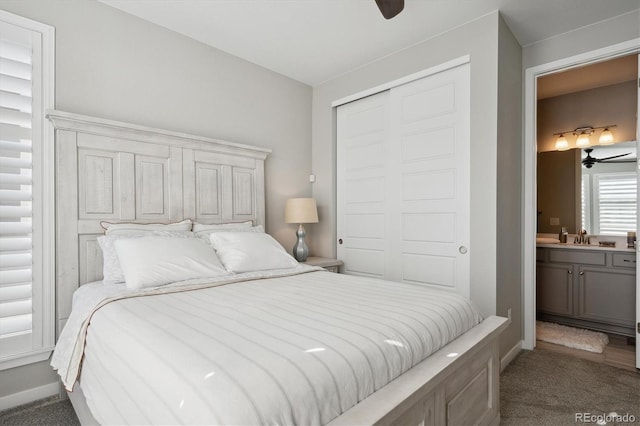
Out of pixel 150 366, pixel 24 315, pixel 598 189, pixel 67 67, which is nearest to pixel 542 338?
pixel 598 189

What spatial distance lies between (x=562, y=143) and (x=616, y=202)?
2.83 ft

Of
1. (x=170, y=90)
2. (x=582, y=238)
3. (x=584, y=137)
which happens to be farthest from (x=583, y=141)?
(x=170, y=90)

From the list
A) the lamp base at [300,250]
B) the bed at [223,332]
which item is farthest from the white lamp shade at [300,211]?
the bed at [223,332]

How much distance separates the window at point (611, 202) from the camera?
142 inches

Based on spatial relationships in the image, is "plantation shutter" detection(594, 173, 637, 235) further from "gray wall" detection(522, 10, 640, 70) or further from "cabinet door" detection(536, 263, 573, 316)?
"gray wall" detection(522, 10, 640, 70)

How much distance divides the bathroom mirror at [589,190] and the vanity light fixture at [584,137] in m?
0.06

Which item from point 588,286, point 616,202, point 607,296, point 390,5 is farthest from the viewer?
point 616,202

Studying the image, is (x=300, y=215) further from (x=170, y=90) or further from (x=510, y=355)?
(x=510, y=355)

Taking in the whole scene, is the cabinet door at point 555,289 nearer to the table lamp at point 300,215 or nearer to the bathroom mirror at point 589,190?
the bathroom mirror at point 589,190

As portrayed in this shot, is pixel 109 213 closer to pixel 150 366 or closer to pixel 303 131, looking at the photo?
pixel 150 366

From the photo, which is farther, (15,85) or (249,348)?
(15,85)

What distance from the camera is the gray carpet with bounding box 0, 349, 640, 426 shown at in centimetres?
196

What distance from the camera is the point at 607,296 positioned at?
3320 mm

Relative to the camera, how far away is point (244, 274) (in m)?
2.33
